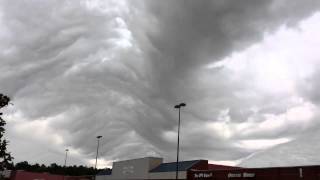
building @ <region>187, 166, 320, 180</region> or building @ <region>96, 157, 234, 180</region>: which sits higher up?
building @ <region>96, 157, 234, 180</region>

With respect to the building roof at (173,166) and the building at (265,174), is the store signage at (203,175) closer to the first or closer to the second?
the building at (265,174)

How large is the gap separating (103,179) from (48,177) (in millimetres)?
28483

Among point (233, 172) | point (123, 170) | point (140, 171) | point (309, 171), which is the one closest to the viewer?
point (309, 171)

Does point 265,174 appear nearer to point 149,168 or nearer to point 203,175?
point 203,175

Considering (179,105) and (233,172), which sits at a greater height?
(179,105)

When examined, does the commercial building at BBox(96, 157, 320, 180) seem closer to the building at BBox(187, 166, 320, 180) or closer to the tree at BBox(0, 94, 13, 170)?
the building at BBox(187, 166, 320, 180)

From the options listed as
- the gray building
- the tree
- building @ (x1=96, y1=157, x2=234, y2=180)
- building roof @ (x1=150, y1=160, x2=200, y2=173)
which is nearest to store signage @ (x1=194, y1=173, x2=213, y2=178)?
building @ (x1=96, y1=157, x2=234, y2=180)

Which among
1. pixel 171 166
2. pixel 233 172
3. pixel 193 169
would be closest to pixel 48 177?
pixel 171 166

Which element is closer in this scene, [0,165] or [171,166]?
[0,165]

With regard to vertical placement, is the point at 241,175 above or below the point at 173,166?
below

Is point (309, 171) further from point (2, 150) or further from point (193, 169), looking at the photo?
point (2, 150)

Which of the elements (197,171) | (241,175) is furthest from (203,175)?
(241,175)

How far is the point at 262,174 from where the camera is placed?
57250mm

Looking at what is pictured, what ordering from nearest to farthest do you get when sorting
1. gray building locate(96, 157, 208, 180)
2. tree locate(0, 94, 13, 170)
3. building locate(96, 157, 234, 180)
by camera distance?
1. tree locate(0, 94, 13, 170)
2. building locate(96, 157, 234, 180)
3. gray building locate(96, 157, 208, 180)
